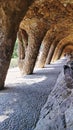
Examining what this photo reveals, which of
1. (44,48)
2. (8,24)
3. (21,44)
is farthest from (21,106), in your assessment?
(44,48)

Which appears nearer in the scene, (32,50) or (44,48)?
(32,50)

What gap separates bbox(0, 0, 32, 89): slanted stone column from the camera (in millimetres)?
5949

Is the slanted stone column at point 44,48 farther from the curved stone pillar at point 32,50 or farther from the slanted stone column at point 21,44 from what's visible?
the curved stone pillar at point 32,50

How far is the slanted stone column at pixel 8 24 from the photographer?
19.5ft

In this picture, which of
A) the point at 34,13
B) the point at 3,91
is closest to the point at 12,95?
the point at 3,91

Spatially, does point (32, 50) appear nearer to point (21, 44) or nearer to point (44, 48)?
point (21, 44)

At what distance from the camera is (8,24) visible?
611cm

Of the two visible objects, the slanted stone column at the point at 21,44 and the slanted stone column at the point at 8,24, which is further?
the slanted stone column at the point at 21,44

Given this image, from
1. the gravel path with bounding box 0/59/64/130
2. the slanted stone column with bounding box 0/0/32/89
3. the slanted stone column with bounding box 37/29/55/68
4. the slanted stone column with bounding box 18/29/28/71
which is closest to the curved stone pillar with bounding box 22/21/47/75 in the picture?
the slanted stone column with bounding box 18/29/28/71

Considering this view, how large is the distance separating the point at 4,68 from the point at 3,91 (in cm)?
58

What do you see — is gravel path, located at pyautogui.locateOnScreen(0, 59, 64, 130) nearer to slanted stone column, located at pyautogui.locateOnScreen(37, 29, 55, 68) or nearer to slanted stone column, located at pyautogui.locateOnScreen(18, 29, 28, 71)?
slanted stone column, located at pyautogui.locateOnScreen(18, 29, 28, 71)

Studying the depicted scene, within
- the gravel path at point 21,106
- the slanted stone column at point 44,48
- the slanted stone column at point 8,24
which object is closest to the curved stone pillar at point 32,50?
the gravel path at point 21,106

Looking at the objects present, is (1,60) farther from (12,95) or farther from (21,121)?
(21,121)

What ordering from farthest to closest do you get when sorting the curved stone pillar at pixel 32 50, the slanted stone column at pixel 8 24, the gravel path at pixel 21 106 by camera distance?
the curved stone pillar at pixel 32 50 < the slanted stone column at pixel 8 24 < the gravel path at pixel 21 106
